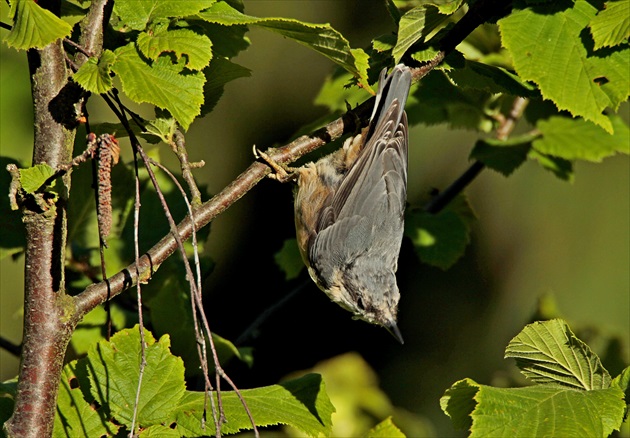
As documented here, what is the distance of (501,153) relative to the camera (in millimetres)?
2924

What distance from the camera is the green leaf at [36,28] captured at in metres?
1.44

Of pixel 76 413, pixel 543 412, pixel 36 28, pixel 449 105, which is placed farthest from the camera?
pixel 449 105

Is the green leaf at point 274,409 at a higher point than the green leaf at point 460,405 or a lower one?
higher

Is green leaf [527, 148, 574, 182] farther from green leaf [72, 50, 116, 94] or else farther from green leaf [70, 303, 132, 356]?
green leaf [72, 50, 116, 94]

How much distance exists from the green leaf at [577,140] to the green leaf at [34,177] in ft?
6.35

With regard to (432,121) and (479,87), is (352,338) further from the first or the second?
(479,87)

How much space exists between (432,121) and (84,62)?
178cm

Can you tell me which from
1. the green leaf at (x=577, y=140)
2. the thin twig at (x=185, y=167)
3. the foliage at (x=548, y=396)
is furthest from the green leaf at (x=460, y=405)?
the green leaf at (x=577, y=140)

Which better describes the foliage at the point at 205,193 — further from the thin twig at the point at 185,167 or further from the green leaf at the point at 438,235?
the green leaf at the point at 438,235

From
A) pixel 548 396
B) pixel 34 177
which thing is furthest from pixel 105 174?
pixel 548 396

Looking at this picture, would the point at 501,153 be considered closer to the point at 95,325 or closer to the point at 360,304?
the point at 360,304

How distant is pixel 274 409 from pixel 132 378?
33cm

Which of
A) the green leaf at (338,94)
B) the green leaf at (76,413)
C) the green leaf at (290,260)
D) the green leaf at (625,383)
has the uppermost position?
the green leaf at (338,94)

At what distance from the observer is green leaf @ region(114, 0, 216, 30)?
1.58 m
